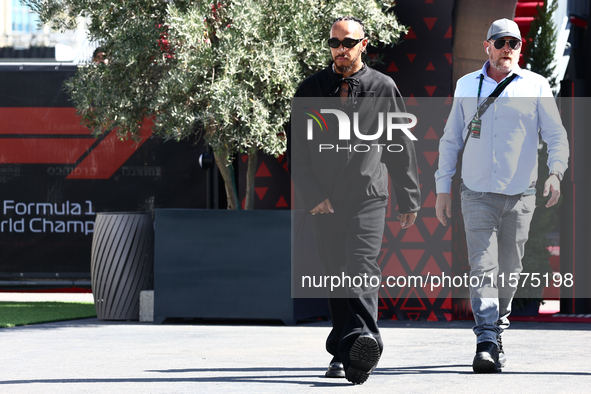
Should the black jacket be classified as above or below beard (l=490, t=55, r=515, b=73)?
below

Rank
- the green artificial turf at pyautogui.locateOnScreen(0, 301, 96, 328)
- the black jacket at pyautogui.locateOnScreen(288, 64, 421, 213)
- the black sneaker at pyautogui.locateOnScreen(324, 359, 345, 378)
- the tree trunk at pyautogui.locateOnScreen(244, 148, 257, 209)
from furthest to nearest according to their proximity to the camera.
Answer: the tree trunk at pyautogui.locateOnScreen(244, 148, 257, 209), the green artificial turf at pyautogui.locateOnScreen(0, 301, 96, 328), the black sneaker at pyautogui.locateOnScreen(324, 359, 345, 378), the black jacket at pyautogui.locateOnScreen(288, 64, 421, 213)

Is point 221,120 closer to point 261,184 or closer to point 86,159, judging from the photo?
point 261,184

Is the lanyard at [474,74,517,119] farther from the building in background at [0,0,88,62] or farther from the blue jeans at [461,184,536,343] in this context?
the building in background at [0,0,88,62]

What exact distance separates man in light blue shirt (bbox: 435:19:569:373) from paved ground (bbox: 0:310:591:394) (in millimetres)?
396

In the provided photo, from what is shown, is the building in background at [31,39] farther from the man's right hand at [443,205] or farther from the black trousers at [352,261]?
the black trousers at [352,261]

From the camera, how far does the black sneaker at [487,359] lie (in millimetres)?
4812

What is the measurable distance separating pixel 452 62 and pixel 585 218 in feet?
5.96

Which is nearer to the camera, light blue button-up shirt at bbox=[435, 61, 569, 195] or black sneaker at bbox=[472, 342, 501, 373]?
black sneaker at bbox=[472, 342, 501, 373]

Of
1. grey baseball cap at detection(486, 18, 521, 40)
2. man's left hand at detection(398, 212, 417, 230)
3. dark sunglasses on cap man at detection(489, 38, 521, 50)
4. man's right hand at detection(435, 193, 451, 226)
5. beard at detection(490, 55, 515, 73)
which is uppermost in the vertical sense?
grey baseball cap at detection(486, 18, 521, 40)

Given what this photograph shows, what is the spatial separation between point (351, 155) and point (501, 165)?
0.90 meters

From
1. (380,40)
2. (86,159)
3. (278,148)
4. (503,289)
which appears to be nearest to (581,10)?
(380,40)

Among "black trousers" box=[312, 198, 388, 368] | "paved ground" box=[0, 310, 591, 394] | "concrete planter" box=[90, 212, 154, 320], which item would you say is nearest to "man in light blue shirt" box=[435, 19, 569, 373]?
"paved ground" box=[0, 310, 591, 394]

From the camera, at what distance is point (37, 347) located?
6.25 meters

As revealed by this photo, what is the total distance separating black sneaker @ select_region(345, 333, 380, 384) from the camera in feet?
14.1
